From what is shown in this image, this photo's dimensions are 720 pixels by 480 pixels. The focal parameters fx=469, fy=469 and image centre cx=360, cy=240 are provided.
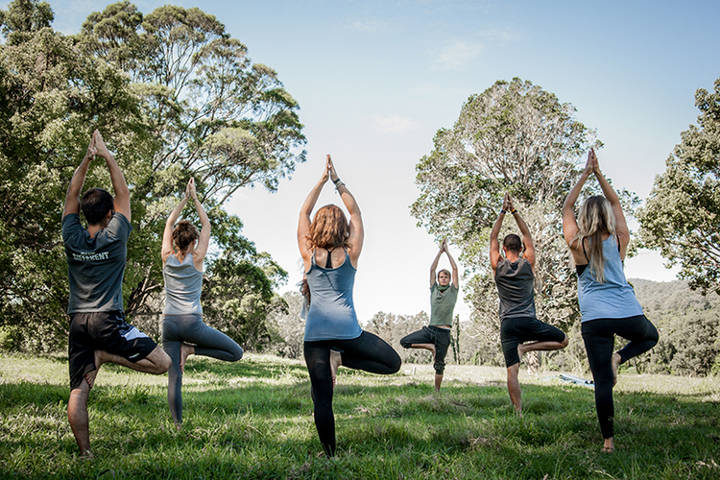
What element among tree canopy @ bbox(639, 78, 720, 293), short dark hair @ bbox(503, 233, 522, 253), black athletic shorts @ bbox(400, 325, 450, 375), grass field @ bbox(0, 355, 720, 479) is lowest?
grass field @ bbox(0, 355, 720, 479)

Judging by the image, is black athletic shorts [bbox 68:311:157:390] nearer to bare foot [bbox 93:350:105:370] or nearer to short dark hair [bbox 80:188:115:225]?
bare foot [bbox 93:350:105:370]

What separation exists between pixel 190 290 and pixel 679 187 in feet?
64.5

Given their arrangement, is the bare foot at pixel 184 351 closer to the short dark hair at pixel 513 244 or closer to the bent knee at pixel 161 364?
the bent knee at pixel 161 364

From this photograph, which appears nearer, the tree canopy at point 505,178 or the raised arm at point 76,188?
the raised arm at point 76,188

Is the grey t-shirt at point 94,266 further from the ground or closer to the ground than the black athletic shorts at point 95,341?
further from the ground

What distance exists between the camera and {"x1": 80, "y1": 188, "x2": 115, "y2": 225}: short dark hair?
399cm

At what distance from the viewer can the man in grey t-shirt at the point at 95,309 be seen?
372 cm

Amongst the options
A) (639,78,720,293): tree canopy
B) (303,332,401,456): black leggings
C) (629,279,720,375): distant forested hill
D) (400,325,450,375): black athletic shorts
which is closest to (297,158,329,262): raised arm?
(303,332,401,456): black leggings

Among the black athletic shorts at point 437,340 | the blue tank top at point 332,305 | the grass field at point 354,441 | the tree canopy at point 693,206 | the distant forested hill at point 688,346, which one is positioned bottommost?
the distant forested hill at point 688,346

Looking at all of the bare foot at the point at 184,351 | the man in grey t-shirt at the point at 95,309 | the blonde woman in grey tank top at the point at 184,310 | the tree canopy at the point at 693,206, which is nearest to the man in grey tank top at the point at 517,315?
the blonde woman in grey tank top at the point at 184,310

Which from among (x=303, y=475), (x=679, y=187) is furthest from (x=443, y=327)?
(x=679, y=187)

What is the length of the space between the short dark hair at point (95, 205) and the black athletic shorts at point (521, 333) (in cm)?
453

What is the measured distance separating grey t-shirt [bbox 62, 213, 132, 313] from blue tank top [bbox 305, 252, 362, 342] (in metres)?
1.62

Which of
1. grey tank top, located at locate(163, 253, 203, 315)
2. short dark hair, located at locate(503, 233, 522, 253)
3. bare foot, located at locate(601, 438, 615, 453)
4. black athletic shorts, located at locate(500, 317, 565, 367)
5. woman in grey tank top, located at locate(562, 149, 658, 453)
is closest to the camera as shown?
bare foot, located at locate(601, 438, 615, 453)
